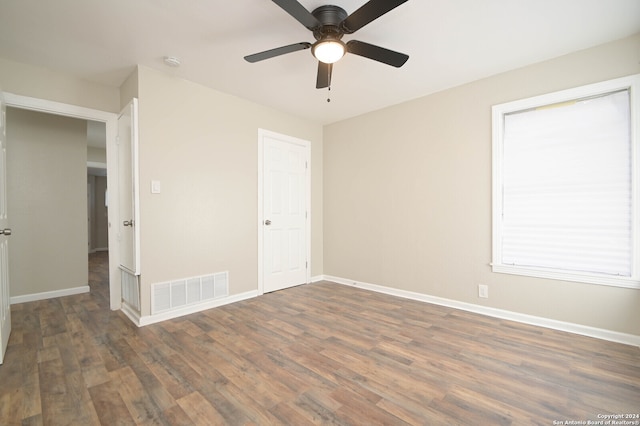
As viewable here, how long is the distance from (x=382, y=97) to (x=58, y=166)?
4559 millimetres

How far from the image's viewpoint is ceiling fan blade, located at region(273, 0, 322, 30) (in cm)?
161

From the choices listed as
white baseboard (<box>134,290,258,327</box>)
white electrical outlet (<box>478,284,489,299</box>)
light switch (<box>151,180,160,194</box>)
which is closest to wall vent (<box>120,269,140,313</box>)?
white baseboard (<box>134,290,258,327</box>)

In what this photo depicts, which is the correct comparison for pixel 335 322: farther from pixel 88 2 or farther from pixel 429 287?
pixel 88 2

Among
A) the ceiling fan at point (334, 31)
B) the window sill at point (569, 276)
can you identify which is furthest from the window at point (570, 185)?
the ceiling fan at point (334, 31)

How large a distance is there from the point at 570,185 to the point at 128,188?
15.0 ft

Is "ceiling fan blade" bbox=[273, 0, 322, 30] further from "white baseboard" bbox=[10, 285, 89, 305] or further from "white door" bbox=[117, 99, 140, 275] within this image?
"white baseboard" bbox=[10, 285, 89, 305]

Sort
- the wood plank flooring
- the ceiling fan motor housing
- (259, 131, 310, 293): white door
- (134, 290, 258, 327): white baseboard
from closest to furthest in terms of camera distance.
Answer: the wood plank flooring < the ceiling fan motor housing < (134, 290, 258, 327): white baseboard < (259, 131, 310, 293): white door

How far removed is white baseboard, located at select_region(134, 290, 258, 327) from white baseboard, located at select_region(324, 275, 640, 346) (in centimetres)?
183

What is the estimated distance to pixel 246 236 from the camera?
3732 mm

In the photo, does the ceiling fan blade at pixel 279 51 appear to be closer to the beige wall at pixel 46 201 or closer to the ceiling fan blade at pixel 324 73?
the ceiling fan blade at pixel 324 73

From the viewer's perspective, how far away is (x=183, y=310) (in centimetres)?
310

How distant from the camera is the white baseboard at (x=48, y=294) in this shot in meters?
3.50

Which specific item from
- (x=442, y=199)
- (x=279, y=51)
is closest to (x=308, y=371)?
(x=279, y=51)

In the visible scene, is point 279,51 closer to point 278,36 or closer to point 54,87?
point 278,36
